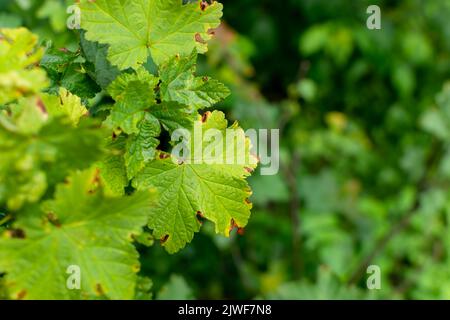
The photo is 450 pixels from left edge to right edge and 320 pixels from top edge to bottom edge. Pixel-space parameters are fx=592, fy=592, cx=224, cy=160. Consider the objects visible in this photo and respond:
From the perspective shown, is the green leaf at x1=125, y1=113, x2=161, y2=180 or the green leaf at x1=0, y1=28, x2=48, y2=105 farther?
the green leaf at x1=125, y1=113, x2=161, y2=180

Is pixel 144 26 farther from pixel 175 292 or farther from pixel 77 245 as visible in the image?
pixel 175 292

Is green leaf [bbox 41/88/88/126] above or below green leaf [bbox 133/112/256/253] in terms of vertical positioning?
above

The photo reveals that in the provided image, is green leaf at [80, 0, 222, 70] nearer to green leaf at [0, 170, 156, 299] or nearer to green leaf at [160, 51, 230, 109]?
green leaf at [160, 51, 230, 109]

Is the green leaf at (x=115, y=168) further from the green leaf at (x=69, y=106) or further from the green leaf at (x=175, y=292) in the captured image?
the green leaf at (x=175, y=292)

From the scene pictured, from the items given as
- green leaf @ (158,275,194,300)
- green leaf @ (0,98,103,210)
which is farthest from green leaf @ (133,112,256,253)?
green leaf @ (158,275,194,300)

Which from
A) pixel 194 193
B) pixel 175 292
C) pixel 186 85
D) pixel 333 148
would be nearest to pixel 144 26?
pixel 186 85
